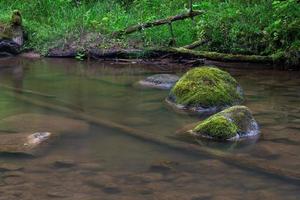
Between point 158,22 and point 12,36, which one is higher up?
point 158,22

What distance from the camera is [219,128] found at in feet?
20.2

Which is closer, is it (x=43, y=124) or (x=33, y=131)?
(x=33, y=131)

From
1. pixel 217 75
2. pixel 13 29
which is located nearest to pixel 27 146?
pixel 217 75

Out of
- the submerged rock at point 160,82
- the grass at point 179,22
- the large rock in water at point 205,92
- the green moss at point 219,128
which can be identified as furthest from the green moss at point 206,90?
the grass at point 179,22

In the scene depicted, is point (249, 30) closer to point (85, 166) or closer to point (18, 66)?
point (18, 66)

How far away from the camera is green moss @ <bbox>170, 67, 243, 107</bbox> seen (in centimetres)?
774

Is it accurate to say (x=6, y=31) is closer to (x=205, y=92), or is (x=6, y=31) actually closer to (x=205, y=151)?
(x=205, y=92)

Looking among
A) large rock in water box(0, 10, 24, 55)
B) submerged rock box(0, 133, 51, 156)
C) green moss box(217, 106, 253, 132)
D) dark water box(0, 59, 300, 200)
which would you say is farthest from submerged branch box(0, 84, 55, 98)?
large rock in water box(0, 10, 24, 55)

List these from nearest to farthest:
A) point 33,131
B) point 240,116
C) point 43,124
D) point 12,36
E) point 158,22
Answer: point 240,116 < point 33,131 < point 43,124 < point 158,22 < point 12,36

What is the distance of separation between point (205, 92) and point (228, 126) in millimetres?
1725

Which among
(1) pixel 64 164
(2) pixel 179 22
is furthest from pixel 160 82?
(2) pixel 179 22

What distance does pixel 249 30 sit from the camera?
12023mm

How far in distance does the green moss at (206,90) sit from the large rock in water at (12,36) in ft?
23.9

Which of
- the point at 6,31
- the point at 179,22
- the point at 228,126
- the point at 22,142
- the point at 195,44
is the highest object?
the point at 179,22
